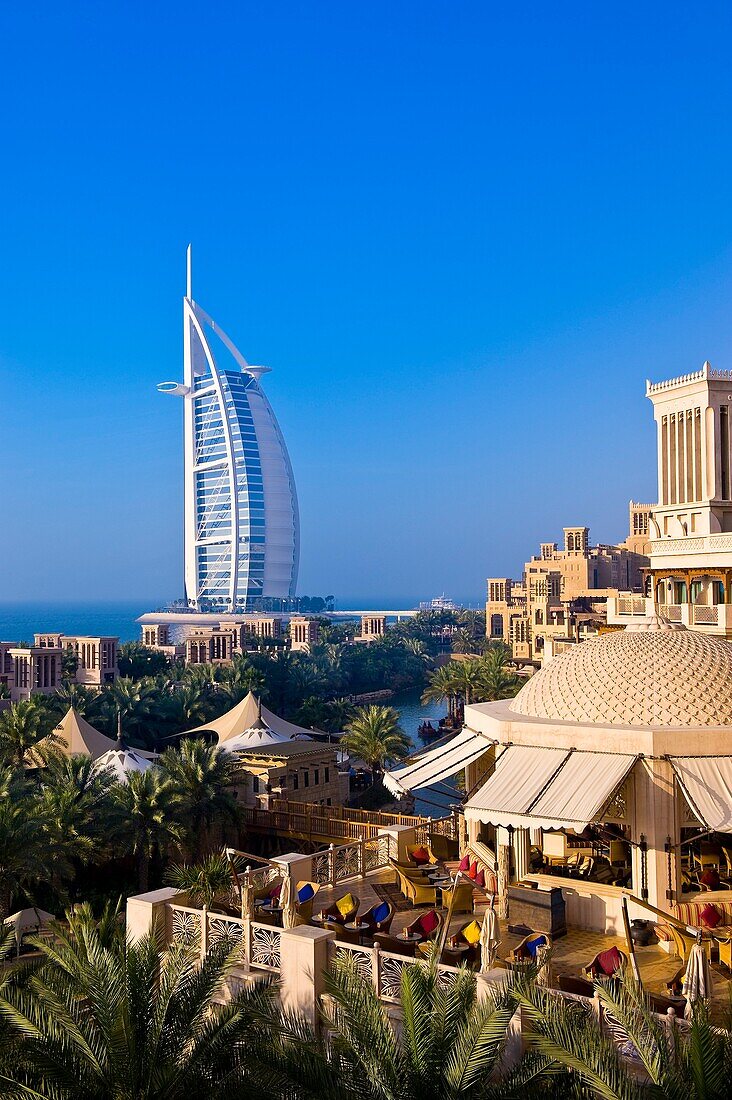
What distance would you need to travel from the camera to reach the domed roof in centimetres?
1190

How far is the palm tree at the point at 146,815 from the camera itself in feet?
76.3

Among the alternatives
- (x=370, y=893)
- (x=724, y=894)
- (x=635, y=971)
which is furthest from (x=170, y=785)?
(x=635, y=971)

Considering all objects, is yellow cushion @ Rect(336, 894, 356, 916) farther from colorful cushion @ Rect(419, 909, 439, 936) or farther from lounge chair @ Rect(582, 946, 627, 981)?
lounge chair @ Rect(582, 946, 627, 981)

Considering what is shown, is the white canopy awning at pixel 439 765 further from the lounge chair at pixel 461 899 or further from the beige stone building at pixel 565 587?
the beige stone building at pixel 565 587

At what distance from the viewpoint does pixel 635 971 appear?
8.36 metres

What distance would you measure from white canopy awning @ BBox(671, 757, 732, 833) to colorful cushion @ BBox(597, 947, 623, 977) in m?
1.83

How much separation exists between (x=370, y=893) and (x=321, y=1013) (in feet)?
13.4

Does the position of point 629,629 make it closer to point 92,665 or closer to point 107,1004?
point 107,1004

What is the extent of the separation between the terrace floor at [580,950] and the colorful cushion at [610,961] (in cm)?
36

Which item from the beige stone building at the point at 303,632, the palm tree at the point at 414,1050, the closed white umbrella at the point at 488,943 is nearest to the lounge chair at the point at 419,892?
the closed white umbrella at the point at 488,943

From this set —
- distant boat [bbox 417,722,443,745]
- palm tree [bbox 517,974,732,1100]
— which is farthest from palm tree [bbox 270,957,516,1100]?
distant boat [bbox 417,722,443,745]

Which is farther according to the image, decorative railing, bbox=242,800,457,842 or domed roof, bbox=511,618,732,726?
decorative railing, bbox=242,800,457,842

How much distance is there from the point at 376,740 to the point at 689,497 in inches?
585

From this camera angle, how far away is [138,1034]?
732cm
